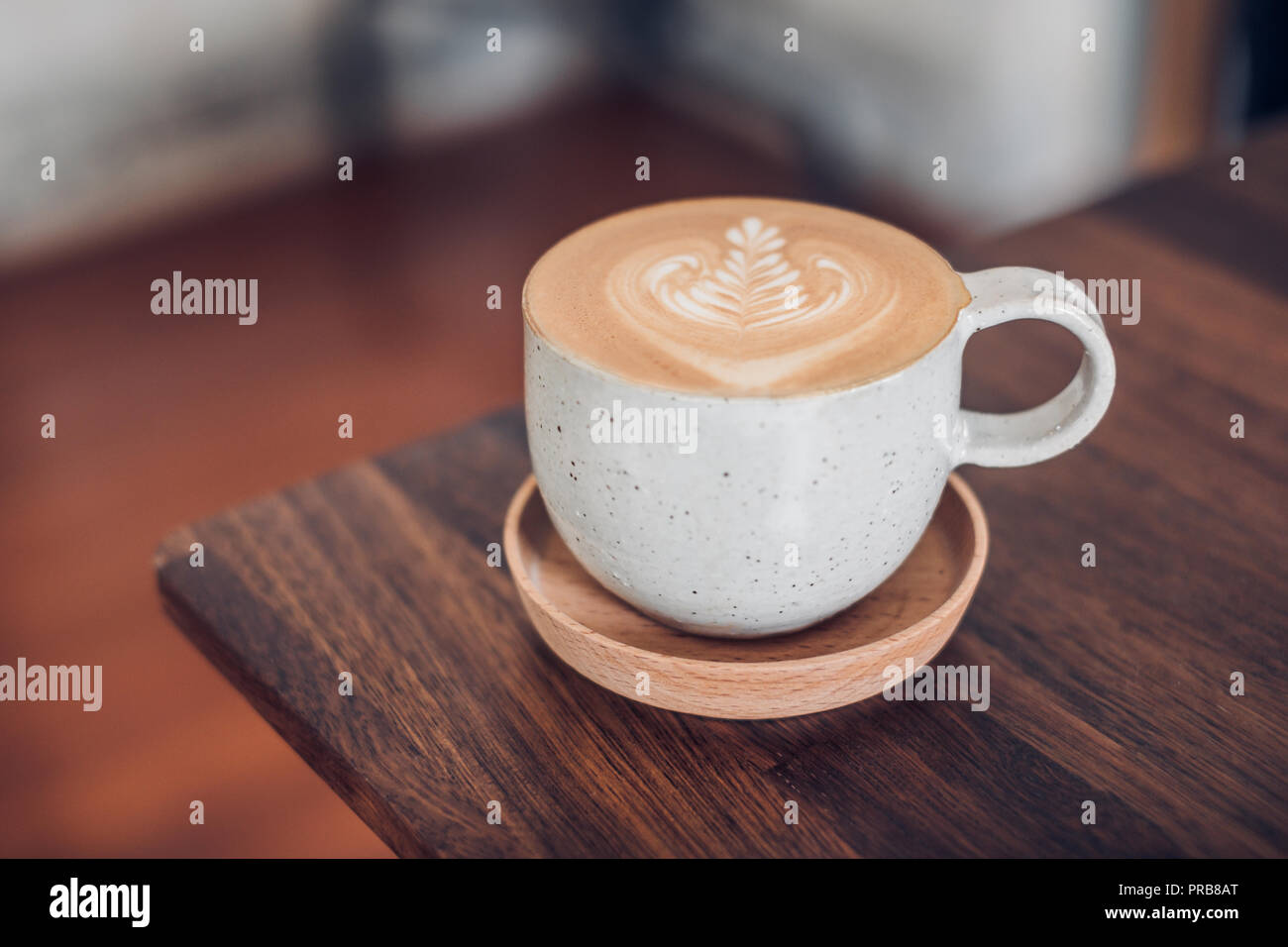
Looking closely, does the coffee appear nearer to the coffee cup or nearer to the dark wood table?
the coffee cup

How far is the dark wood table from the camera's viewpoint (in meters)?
0.58

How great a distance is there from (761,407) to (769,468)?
29mm

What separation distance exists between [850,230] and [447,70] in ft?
7.74

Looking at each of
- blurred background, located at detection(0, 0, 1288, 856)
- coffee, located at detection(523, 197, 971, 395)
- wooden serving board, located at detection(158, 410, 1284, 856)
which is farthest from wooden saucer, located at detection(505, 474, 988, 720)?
blurred background, located at detection(0, 0, 1288, 856)

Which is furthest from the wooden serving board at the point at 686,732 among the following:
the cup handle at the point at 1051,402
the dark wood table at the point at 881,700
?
the cup handle at the point at 1051,402

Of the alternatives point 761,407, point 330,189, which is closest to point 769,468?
point 761,407

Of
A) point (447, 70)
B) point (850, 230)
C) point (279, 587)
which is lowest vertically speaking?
point (447, 70)

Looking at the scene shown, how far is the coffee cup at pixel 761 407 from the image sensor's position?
543 mm

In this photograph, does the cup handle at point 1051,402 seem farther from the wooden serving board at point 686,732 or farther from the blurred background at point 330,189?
the blurred background at point 330,189

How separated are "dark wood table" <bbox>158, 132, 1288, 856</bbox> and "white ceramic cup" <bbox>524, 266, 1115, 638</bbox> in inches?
3.0

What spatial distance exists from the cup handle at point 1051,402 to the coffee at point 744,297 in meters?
0.02
